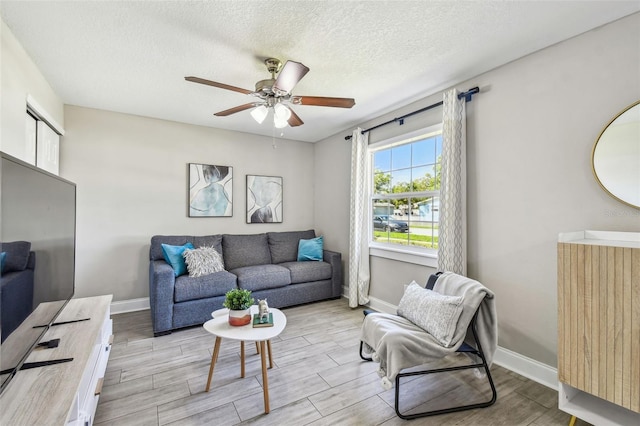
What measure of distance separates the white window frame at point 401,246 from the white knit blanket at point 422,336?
826mm

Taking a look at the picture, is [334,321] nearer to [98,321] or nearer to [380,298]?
[380,298]

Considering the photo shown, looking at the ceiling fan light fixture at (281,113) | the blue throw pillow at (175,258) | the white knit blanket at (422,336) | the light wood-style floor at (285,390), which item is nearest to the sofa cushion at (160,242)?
the blue throw pillow at (175,258)

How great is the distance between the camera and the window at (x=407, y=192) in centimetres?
308

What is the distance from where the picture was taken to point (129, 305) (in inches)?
142

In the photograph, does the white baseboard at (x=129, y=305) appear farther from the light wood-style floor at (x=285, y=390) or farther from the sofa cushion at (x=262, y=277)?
the sofa cushion at (x=262, y=277)

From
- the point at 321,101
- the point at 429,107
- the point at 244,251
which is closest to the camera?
the point at 321,101

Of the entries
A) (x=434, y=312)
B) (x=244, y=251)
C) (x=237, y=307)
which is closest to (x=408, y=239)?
(x=434, y=312)

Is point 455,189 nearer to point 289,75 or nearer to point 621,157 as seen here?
point 621,157

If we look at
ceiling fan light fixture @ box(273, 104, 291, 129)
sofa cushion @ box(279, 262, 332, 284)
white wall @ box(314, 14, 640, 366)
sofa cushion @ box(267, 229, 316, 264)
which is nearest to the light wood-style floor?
white wall @ box(314, 14, 640, 366)

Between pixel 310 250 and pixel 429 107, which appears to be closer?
pixel 429 107

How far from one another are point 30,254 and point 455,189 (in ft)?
9.40

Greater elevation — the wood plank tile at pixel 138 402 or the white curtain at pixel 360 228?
the white curtain at pixel 360 228

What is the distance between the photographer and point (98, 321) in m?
1.82

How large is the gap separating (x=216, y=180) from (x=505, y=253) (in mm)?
3637
